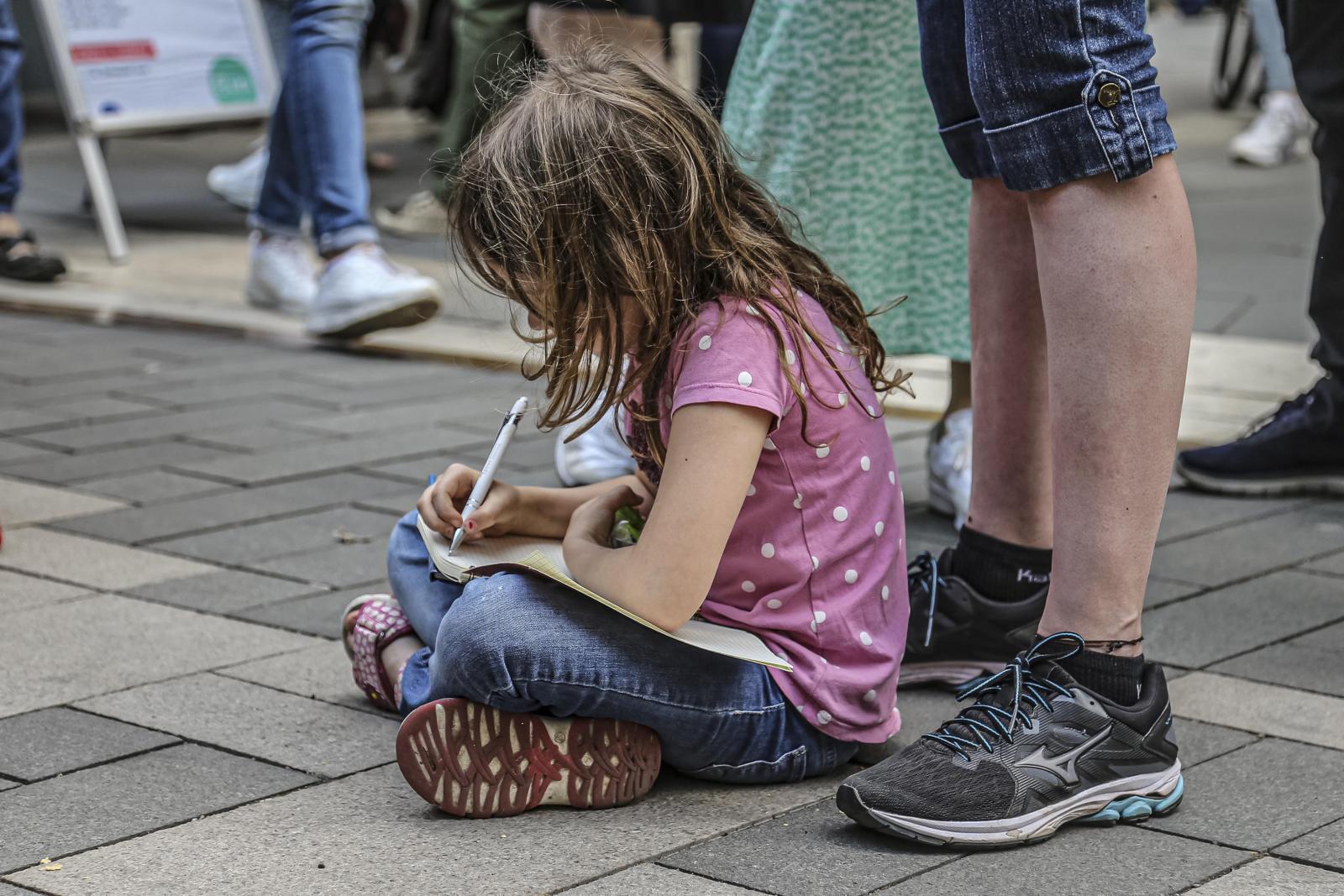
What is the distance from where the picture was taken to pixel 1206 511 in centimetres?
302

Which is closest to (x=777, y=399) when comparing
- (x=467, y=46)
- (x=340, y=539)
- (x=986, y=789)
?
(x=986, y=789)

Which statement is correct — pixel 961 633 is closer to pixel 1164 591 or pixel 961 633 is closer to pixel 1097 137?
pixel 1164 591

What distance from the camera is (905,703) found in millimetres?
2135

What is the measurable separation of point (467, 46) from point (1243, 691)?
4619 millimetres

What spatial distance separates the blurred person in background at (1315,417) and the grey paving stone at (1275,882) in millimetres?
1569

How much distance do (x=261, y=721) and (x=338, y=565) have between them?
2.20 ft

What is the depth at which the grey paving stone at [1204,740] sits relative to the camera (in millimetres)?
1924

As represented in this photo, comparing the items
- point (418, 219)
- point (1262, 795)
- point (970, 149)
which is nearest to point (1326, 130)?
point (970, 149)

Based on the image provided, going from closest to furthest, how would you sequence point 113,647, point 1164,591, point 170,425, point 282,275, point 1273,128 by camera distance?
1. point 113,647
2. point 1164,591
3. point 170,425
4. point 282,275
5. point 1273,128

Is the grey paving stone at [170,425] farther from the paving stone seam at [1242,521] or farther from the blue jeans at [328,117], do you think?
the paving stone seam at [1242,521]

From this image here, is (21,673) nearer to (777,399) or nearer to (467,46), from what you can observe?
(777,399)

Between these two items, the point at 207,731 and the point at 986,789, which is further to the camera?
the point at 207,731

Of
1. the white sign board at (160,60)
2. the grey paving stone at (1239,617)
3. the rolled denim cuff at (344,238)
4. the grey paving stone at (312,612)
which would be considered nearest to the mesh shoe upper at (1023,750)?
the grey paving stone at (1239,617)

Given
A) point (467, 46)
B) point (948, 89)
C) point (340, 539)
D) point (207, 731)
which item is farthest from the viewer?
point (467, 46)
